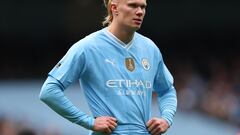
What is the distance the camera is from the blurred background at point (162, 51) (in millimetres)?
13430

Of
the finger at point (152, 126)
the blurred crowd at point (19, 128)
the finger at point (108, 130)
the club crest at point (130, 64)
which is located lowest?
the blurred crowd at point (19, 128)

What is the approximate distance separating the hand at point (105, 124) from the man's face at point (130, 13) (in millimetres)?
687

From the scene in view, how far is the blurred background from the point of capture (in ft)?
44.1

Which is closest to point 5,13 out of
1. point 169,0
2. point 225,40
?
point 169,0

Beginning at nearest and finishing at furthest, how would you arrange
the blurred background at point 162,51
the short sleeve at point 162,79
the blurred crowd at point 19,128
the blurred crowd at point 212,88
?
the short sleeve at point 162,79 < the blurred crowd at point 19,128 < the blurred background at point 162,51 < the blurred crowd at point 212,88

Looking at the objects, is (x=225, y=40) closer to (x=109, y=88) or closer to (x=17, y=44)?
(x=17, y=44)

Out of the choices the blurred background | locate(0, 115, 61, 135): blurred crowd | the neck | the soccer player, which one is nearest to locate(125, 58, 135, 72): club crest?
the soccer player

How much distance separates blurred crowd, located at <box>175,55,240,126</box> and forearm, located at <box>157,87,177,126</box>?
6.59 metres

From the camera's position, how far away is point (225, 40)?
17.3 metres

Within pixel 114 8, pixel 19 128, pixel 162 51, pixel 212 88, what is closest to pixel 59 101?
pixel 114 8

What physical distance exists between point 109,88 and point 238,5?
1108 centimetres

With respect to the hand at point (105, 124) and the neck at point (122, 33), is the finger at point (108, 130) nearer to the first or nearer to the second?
the hand at point (105, 124)

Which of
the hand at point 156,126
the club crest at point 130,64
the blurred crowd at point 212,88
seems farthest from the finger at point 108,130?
the blurred crowd at point 212,88

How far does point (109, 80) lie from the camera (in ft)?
20.8
